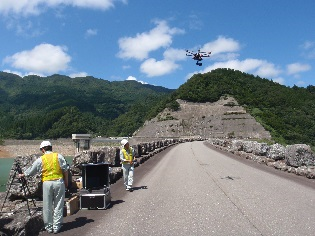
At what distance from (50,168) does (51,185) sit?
0.35 metres

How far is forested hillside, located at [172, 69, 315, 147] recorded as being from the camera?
456ft

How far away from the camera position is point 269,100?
178 metres

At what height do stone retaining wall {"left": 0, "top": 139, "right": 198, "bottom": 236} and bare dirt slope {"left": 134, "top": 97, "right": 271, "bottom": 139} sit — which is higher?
bare dirt slope {"left": 134, "top": 97, "right": 271, "bottom": 139}

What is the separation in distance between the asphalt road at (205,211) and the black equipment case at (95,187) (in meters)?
0.21

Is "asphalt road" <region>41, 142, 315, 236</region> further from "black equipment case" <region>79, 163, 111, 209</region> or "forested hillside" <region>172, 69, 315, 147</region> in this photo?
"forested hillside" <region>172, 69, 315, 147</region>

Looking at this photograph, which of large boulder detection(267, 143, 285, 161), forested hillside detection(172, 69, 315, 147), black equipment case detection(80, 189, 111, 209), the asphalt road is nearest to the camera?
the asphalt road

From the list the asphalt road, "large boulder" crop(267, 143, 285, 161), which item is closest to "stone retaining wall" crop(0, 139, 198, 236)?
the asphalt road

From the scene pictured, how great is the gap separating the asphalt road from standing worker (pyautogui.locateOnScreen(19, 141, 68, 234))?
0.33 metres

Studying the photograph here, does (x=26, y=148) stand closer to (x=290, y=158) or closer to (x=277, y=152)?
(x=277, y=152)

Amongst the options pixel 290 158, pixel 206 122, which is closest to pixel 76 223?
pixel 290 158

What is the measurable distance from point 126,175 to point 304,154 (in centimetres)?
893

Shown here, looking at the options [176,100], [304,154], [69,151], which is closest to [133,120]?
[176,100]

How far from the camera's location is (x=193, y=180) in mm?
15539

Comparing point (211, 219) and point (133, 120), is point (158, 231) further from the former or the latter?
point (133, 120)
